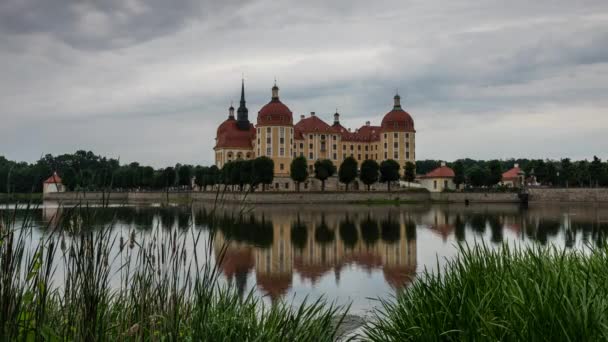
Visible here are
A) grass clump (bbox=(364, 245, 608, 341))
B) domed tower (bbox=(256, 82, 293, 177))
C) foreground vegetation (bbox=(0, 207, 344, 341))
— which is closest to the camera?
foreground vegetation (bbox=(0, 207, 344, 341))

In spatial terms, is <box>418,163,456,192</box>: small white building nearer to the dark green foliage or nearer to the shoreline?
the dark green foliage

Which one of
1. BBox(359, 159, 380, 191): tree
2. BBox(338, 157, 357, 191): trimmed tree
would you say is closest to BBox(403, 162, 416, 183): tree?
BBox(359, 159, 380, 191): tree

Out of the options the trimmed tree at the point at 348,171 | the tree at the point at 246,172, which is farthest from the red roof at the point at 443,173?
the tree at the point at 246,172

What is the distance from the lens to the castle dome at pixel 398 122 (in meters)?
78.4

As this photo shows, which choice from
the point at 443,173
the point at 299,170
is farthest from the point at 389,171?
the point at 299,170

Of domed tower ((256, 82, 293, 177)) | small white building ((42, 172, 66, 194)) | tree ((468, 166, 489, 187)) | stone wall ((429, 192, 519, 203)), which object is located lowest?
stone wall ((429, 192, 519, 203))

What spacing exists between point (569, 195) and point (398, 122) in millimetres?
26555

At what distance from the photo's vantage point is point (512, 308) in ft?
14.0

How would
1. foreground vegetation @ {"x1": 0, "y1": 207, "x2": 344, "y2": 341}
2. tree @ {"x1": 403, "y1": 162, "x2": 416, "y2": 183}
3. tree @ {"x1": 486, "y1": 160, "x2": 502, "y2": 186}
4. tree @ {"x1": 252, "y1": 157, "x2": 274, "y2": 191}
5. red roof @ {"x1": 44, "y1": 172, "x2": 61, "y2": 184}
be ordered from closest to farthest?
foreground vegetation @ {"x1": 0, "y1": 207, "x2": 344, "y2": 341} → red roof @ {"x1": 44, "y1": 172, "x2": 61, "y2": 184} → tree @ {"x1": 252, "y1": 157, "x2": 274, "y2": 191} → tree @ {"x1": 486, "y1": 160, "x2": 502, "y2": 186} → tree @ {"x1": 403, "y1": 162, "x2": 416, "y2": 183}

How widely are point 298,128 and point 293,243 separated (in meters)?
54.8

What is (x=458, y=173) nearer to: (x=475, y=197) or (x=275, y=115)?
(x=475, y=197)

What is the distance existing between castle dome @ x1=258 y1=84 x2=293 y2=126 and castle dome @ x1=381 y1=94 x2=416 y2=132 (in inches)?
620

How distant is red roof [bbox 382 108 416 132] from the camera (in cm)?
7838

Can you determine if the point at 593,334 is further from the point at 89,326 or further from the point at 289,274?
the point at 289,274
